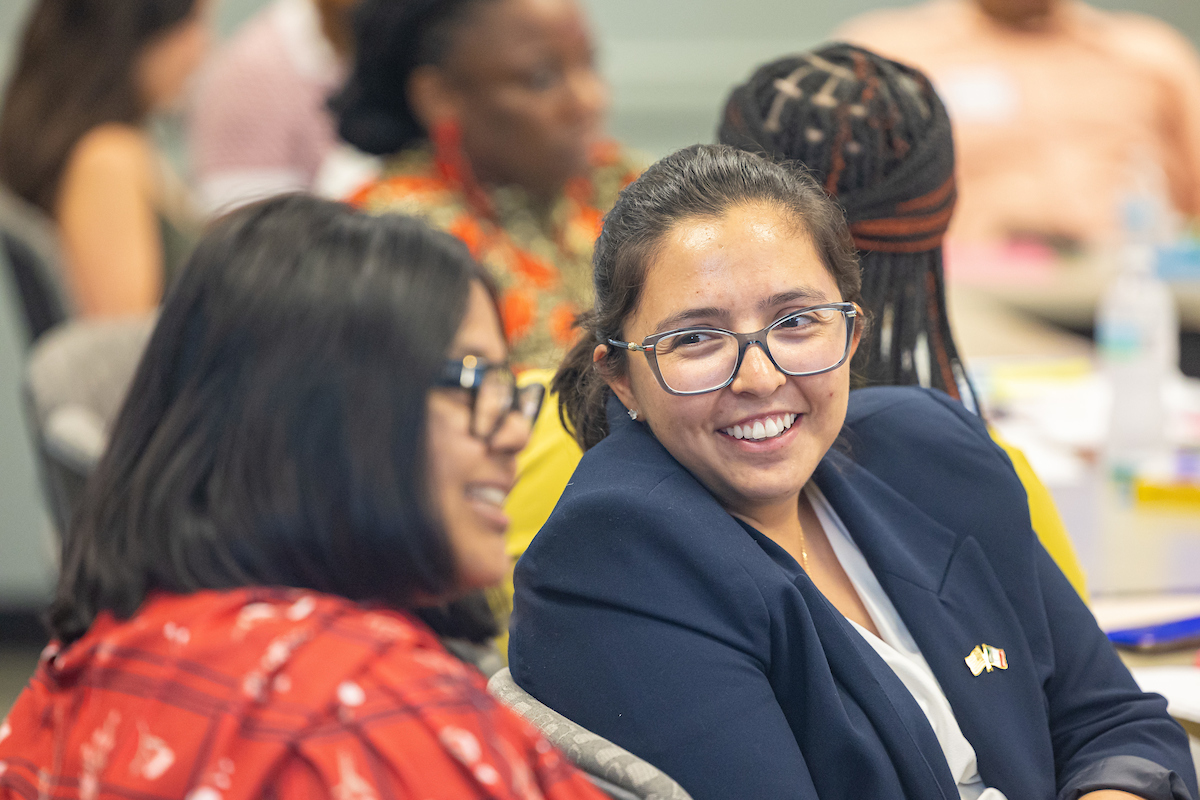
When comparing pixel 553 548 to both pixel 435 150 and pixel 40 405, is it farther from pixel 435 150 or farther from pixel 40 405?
pixel 435 150

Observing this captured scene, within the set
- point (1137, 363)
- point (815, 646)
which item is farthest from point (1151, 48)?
point (815, 646)

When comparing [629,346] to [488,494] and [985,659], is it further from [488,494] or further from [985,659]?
[985,659]

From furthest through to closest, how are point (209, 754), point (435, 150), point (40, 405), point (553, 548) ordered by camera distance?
point (435, 150) < point (40, 405) < point (553, 548) < point (209, 754)

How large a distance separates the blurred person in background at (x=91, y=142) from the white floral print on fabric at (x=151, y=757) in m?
2.42

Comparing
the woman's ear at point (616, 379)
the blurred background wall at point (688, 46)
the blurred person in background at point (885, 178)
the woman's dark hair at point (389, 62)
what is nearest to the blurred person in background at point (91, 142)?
the woman's dark hair at point (389, 62)

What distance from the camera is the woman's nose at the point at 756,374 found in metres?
1.14

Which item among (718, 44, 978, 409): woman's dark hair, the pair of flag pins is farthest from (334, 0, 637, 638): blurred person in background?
the pair of flag pins

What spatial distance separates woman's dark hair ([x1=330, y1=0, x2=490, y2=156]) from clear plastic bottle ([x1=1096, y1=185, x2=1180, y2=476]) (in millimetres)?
1439

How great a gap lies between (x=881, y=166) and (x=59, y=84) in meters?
2.39

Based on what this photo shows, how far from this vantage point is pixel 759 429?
1.16 metres

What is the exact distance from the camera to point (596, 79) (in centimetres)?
277

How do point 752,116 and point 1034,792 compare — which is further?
point 752,116

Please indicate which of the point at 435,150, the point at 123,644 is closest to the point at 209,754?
the point at 123,644

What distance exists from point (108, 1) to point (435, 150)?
1.02m
